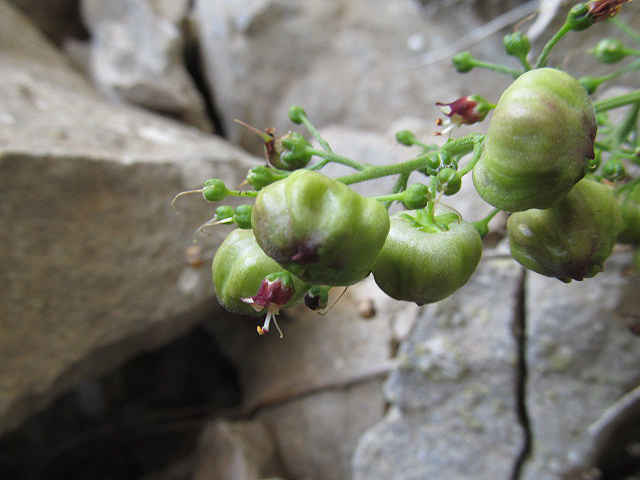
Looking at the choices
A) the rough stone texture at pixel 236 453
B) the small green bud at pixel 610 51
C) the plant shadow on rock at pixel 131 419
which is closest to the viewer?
the small green bud at pixel 610 51

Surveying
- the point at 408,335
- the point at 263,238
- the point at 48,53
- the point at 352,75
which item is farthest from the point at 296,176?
the point at 48,53

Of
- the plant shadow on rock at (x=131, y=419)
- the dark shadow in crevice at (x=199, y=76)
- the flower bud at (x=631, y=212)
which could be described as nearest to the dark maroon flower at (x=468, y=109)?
the flower bud at (x=631, y=212)

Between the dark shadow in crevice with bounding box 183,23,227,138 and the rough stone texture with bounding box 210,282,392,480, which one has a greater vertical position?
the dark shadow in crevice with bounding box 183,23,227,138

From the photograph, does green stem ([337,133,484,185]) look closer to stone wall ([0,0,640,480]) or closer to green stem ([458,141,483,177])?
green stem ([458,141,483,177])

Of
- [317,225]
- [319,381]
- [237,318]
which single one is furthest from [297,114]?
[237,318]

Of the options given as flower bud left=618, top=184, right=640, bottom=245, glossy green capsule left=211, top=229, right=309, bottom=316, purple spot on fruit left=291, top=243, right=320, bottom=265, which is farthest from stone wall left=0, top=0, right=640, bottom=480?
purple spot on fruit left=291, top=243, right=320, bottom=265

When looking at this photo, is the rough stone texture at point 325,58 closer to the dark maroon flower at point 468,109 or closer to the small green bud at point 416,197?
the dark maroon flower at point 468,109
